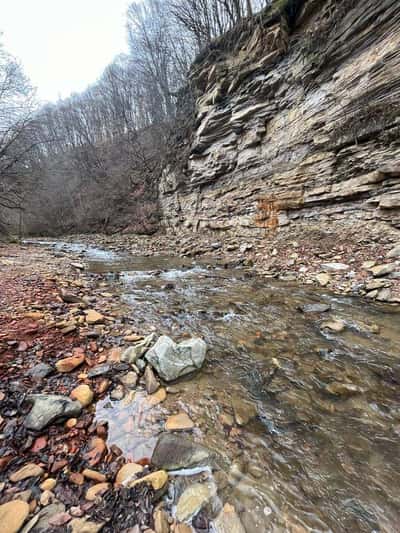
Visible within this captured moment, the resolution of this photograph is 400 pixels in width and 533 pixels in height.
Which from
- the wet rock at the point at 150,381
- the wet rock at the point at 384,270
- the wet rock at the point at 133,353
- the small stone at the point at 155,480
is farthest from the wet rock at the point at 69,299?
the wet rock at the point at 384,270

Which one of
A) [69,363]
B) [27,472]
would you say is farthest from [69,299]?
[27,472]

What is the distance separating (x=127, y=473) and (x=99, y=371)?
0.92 m

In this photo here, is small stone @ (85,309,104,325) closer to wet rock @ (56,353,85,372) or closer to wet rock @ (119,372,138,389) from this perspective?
wet rock @ (56,353,85,372)

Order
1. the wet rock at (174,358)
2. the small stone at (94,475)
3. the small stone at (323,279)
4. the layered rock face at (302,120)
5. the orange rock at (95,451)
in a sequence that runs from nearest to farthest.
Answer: the small stone at (94,475), the orange rock at (95,451), the wet rock at (174,358), the small stone at (323,279), the layered rock face at (302,120)

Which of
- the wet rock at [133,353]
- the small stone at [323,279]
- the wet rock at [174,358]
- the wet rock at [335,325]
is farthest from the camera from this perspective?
the small stone at [323,279]

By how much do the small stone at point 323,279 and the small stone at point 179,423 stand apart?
397 cm

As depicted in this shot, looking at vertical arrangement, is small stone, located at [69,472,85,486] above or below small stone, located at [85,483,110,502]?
Result: above

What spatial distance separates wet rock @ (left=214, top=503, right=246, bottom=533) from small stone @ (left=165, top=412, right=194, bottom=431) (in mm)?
532

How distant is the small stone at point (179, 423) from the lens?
61.6 inches

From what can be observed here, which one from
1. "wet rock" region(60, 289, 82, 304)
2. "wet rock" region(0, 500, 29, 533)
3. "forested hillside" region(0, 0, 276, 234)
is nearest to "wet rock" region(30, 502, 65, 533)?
"wet rock" region(0, 500, 29, 533)

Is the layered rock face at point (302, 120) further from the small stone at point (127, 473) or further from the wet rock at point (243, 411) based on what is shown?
the small stone at point (127, 473)

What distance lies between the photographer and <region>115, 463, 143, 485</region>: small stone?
1.19 meters

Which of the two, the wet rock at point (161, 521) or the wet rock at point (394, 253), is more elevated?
the wet rock at point (394, 253)

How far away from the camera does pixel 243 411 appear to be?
174 centimetres
